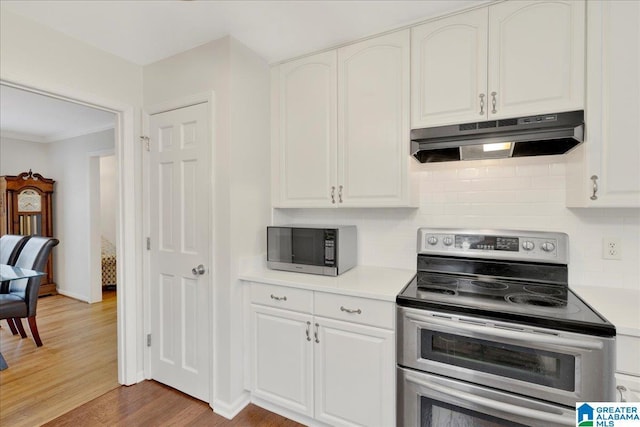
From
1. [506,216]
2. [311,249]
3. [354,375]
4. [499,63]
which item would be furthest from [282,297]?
[499,63]

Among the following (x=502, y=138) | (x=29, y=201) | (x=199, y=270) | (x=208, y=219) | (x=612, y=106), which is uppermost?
(x=612, y=106)

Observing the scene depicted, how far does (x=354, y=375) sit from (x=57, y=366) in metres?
2.54

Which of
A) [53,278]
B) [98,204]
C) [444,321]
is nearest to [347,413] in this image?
[444,321]

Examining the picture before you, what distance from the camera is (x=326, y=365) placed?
1.72 meters

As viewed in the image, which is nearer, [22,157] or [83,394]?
[83,394]

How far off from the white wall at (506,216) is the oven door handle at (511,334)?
2.24 ft

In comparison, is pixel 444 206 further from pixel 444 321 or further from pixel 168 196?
pixel 168 196

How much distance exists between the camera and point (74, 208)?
176 inches

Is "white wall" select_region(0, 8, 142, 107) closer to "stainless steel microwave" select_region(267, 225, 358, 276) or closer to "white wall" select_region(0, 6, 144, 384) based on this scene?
"white wall" select_region(0, 6, 144, 384)

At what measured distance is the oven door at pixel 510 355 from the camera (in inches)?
46.6

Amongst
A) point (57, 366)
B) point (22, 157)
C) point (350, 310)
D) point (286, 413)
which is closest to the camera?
point (350, 310)

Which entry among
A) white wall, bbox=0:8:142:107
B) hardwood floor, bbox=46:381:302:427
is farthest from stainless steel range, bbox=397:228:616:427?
white wall, bbox=0:8:142:107

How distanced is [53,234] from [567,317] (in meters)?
6.16

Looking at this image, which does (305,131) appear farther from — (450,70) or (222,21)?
(450,70)
